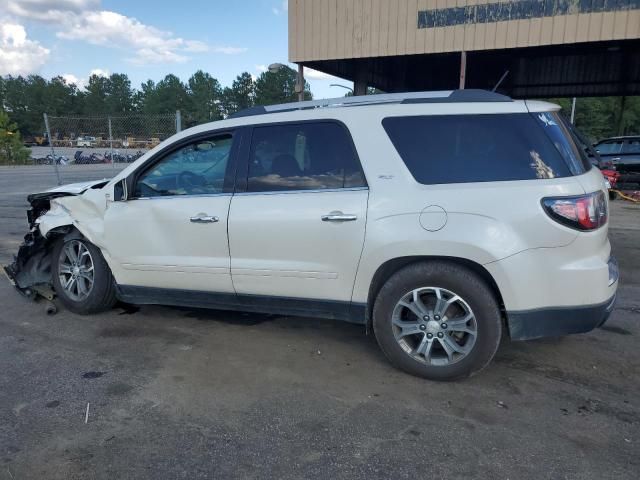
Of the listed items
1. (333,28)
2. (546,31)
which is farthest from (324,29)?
(546,31)

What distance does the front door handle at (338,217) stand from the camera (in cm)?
342

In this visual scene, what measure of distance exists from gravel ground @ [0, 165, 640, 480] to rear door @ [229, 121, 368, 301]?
623 millimetres

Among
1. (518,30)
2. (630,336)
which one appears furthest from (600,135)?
(630,336)

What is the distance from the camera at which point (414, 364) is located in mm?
3418

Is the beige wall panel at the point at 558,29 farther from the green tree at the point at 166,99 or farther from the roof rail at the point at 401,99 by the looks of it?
the green tree at the point at 166,99

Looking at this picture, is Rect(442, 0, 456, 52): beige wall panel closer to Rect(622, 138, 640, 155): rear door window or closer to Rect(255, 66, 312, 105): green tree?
Rect(622, 138, 640, 155): rear door window

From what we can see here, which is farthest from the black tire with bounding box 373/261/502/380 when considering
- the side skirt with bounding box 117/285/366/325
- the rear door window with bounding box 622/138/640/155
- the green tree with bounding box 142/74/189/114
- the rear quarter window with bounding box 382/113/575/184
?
the green tree with bounding box 142/74/189/114

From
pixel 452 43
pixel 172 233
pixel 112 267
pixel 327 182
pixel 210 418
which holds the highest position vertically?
pixel 452 43

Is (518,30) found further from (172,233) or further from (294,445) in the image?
(294,445)

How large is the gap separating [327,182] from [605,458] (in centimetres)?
231

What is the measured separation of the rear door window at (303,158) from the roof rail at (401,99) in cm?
19

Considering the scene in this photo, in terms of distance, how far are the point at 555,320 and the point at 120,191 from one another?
3.48m

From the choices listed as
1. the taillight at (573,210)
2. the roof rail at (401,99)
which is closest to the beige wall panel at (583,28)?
the roof rail at (401,99)

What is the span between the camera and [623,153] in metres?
15.9
